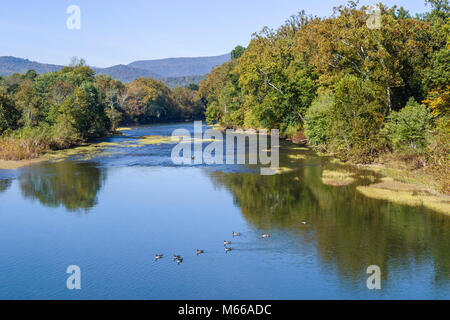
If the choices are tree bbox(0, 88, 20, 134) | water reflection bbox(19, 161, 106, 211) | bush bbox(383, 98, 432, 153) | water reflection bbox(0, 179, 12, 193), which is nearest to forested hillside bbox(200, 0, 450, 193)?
bush bbox(383, 98, 432, 153)

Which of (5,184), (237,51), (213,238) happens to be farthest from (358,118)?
(237,51)

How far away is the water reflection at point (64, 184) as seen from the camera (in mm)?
31359

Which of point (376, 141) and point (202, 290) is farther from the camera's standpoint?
point (376, 141)

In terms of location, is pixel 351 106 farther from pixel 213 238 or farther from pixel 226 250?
pixel 226 250

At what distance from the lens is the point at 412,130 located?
120 ft

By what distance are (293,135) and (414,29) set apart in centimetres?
2365

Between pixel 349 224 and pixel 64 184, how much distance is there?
22681mm

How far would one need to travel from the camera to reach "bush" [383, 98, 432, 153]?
119 feet

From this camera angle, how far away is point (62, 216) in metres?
27.9

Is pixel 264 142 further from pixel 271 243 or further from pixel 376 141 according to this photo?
pixel 271 243

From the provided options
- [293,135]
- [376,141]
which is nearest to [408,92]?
[376,141]

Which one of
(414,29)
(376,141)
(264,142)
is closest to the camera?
(376,141)

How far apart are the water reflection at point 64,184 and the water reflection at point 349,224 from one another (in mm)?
10166

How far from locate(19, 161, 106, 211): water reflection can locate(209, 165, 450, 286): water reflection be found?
10166mm
